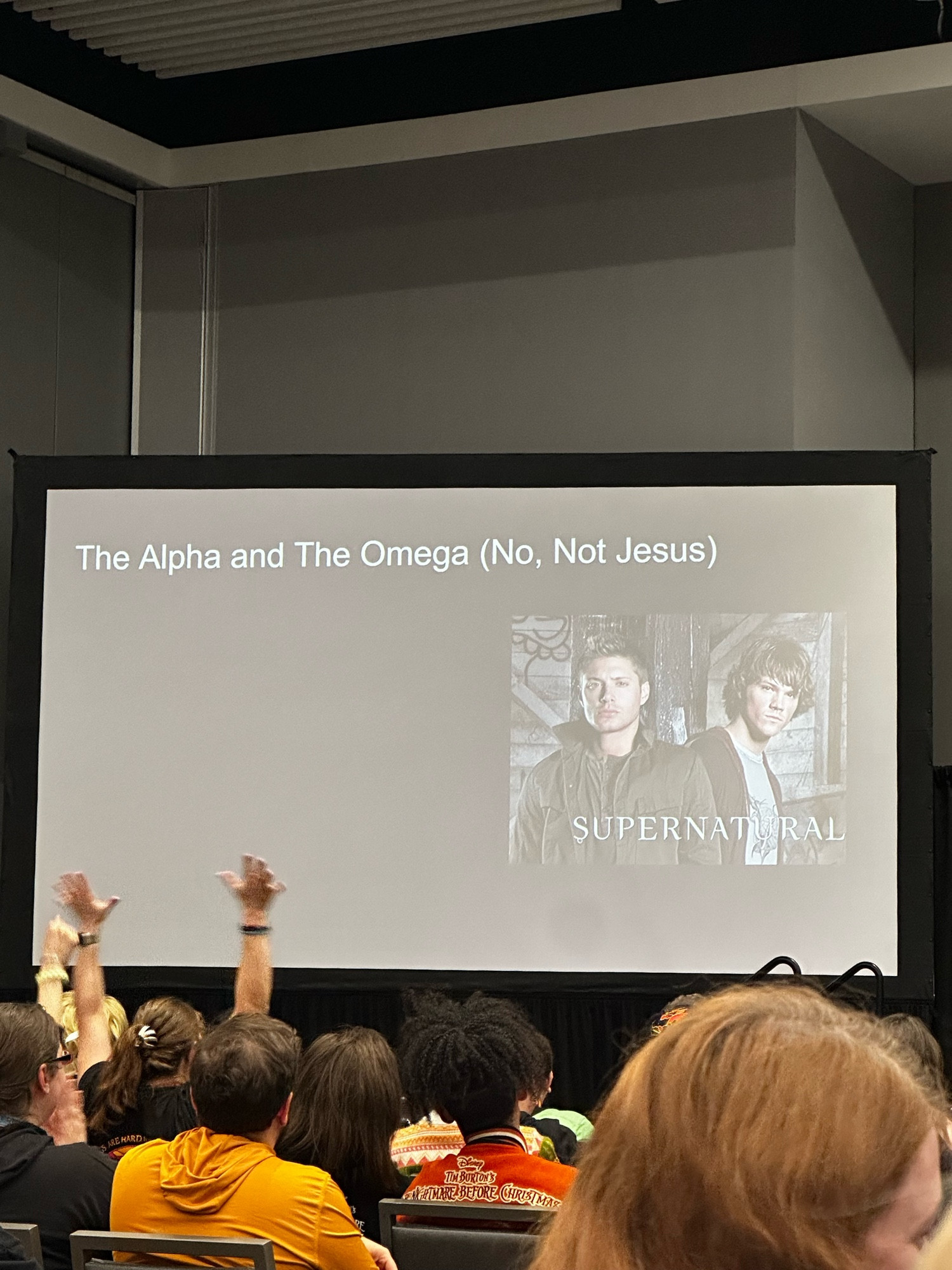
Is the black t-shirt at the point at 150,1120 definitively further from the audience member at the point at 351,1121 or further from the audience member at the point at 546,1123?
the audience member at the point at 546,1123

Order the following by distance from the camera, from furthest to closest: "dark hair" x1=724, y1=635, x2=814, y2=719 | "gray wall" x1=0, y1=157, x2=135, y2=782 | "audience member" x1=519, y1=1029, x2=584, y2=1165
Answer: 1. "gray wall" x1=0, y1=157, x2=135, y2=782
2. "dark hair" x1=724, y1=635, x2=814, y2=719
3. "audience member" x1=519, y1=1029, x2=584, y2=1165

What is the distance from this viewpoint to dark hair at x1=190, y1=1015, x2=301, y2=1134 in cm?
277

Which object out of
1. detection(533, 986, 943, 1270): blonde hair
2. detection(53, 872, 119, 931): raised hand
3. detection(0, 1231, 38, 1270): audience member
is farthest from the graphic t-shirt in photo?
detection(533, 986, 943, 1270): blonde hair

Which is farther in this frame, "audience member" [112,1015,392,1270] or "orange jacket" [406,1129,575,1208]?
"orange jacket" [406,1129,575,1208]

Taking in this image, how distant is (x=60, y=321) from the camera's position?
23.7 feet

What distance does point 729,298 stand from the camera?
6.65 metres

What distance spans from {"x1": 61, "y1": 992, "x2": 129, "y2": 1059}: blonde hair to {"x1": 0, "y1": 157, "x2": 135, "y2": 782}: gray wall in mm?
2498

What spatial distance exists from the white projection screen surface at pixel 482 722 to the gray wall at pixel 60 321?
80 centimetres

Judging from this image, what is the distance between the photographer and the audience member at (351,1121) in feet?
10.3

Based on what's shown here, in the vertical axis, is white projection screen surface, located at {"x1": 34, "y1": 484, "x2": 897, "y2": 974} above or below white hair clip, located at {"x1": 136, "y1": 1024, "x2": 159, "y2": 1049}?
above

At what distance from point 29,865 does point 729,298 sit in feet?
11.4

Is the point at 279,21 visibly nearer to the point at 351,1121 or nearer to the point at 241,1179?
the point at 351,1121

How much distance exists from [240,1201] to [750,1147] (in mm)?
1910

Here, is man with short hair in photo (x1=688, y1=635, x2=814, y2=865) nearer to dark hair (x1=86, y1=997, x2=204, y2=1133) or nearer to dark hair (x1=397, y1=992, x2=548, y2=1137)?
dark hair (x1=86, y1=997, x2=204, y2=1133)
